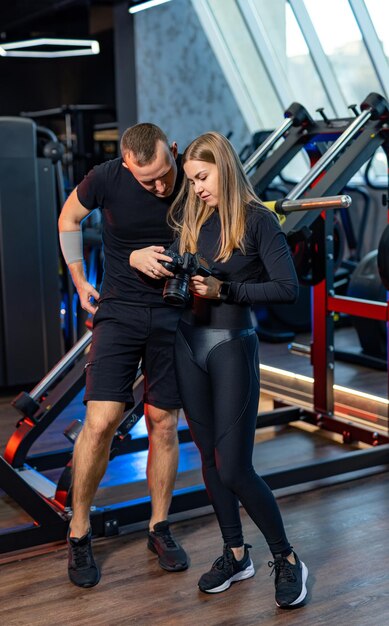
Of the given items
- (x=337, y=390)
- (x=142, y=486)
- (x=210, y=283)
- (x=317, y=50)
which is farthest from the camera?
(x=317, y=50)

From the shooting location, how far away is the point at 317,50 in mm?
8695

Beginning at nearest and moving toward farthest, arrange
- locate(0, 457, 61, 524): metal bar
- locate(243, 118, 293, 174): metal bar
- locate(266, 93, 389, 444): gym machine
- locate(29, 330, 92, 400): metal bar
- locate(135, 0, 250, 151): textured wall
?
1. locate(0, 457, 61, 524): metal bar
2. locate(29, 330, 92, 400): metal bar
3. locate(266, 93, 389, 444): gym machine
4. locate(243, 118, 293, 174): metal bar
5. locate(135, 0, 250, 151): textured wall

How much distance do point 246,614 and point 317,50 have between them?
7.10 m

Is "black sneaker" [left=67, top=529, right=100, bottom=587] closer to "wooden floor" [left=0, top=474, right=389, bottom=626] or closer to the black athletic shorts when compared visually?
"wooden floor" [left=0, top=474, right=389, bottom=626]

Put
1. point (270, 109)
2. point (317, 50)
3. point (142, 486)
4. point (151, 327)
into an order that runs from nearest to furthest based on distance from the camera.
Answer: point (151, 327) < point (142, 486) < point (317, 50) < point (270, 109)

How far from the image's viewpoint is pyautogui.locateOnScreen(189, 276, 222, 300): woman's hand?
8.28ft

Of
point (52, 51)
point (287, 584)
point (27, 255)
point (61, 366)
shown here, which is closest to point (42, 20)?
point (52, 51)

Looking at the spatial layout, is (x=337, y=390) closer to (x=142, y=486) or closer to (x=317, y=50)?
(x=142, y=486)

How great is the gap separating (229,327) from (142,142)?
0.65 m

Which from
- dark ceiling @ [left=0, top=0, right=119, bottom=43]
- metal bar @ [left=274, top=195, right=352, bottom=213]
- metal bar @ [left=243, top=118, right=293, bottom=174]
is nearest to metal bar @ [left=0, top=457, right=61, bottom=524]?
metal bar @ [left=274, top=195, right=352, bottom=213]

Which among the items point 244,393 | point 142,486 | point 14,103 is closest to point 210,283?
point 244,393

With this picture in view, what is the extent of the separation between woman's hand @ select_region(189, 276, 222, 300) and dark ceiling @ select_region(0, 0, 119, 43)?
1021 centimetres

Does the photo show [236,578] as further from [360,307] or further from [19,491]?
[360,307]

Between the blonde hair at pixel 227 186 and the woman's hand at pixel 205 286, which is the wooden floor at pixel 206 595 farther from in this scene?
the blonde hair at pixel 227 186
